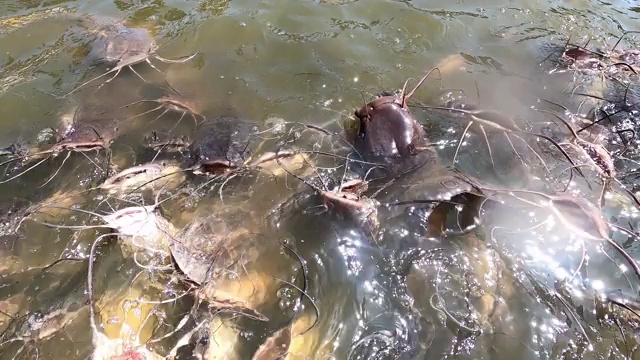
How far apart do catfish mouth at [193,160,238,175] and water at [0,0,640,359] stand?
13 centimetres

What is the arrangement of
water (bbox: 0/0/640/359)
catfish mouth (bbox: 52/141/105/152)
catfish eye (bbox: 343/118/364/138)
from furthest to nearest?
catfish eye (bbox: 343/118/364/138) → catfish mouth (bbox: 52/141/105/152) → water (bbox: 0/0/640/359)

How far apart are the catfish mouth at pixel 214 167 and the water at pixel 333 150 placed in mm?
133

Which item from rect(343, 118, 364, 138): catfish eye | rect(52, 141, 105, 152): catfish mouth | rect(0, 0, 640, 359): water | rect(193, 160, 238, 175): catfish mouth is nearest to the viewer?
rect(0, 0, 640, 359): water

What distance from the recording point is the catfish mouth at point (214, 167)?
11.4ft

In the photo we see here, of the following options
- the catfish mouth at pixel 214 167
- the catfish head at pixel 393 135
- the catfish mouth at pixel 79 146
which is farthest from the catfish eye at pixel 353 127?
the catfish mouth at pixel 79 146

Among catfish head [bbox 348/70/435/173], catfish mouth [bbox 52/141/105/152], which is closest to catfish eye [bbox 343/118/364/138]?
catfish head [bbox 348/70/435/173]

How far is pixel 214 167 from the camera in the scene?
3.49 meters

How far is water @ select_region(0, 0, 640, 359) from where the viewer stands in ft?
9.00

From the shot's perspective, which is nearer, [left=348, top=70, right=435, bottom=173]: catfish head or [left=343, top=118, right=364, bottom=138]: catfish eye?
[left=348, top=70, right=435, bottom=173]: catfish head

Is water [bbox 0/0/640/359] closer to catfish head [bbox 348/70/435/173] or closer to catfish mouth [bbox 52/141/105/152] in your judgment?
catfish mouth [bbox 52/141/105/152]

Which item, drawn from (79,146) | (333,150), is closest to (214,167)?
(333,150)

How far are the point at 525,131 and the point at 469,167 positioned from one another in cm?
59

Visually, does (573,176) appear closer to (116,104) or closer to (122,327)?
(122,327)

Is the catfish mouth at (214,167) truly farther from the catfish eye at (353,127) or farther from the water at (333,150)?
the catfish eye at (353,127)
